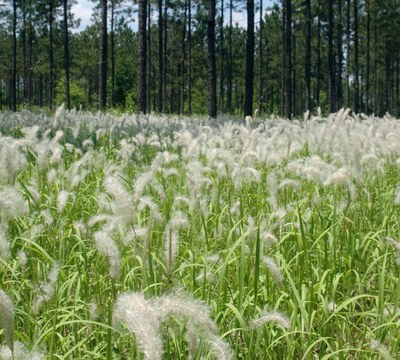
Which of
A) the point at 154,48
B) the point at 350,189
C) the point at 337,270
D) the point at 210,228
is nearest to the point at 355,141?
the point at 350,189

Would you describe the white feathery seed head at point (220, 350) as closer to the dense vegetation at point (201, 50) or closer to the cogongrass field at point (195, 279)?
the cogongrass field at point (195, 279)

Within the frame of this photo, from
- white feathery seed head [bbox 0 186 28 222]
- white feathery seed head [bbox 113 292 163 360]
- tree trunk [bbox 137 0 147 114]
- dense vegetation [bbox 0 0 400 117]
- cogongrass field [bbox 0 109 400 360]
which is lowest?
cogongrass field [bbox 0 109 400 360]

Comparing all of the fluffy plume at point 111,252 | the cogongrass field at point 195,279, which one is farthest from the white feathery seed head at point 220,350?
the fluffy plume at point 111,252

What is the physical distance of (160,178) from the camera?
4.51 m

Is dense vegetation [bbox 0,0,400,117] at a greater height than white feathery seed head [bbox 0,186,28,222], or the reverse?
dense vegetation [bbox 0,0,400,117]

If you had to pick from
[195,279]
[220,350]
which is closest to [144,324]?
[220,350]

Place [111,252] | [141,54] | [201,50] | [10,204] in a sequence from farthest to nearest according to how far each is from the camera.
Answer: [201,50] → [141,54] → [10,204] → [111,252]

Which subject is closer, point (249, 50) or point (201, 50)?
point (249, 50)

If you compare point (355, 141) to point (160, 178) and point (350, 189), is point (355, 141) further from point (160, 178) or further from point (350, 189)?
point (160, 178)

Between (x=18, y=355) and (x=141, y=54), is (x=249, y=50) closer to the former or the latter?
(x=141, y=54)

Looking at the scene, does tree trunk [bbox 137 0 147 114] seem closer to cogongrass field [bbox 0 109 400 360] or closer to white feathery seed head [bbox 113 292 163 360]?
cogongrass field [bbox 0 109 400 360]

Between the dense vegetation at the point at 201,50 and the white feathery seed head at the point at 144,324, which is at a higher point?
the dense vegetation at the point at 201,50

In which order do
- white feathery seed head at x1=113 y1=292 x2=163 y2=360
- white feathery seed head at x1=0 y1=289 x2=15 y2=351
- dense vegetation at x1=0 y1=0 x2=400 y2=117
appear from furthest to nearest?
dense vegetation at x1=0 y1=0 x2=400 y2=117
white feathery seed head at x1=0 y1=289 x2=15 y2=351
white feathery seed head at x1=113 y1=292 x2=163 y2=360

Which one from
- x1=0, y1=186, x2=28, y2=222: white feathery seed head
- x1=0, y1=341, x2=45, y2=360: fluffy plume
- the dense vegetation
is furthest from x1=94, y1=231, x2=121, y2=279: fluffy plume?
the dense vegetation
